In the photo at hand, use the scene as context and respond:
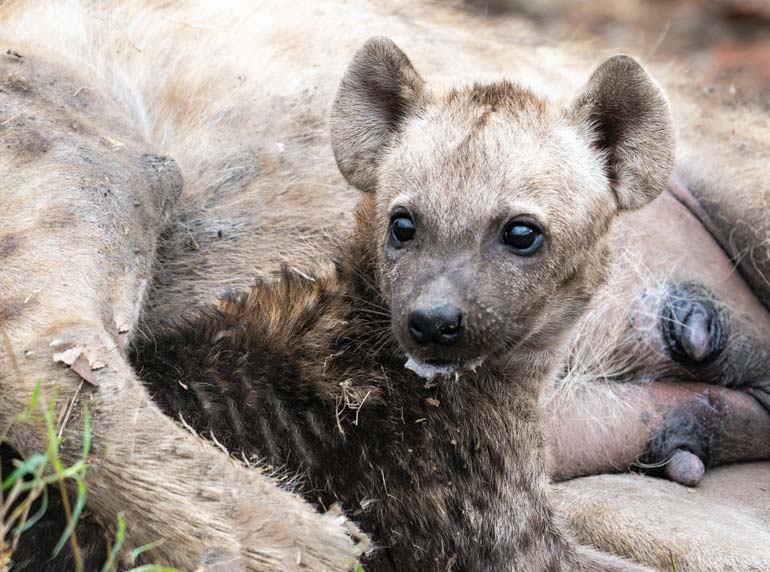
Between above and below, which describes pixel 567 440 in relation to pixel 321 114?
below

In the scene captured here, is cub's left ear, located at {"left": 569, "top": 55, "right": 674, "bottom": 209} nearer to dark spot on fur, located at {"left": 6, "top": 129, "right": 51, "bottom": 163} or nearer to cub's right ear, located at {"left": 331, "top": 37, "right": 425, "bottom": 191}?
cub's right ear, located at {"left": 331, "top": 37, "right": 425, "bottom": 191}

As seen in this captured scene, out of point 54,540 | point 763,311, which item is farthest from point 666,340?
point 54,540

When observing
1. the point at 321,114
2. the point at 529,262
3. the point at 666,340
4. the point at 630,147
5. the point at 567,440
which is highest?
the point at 630,147

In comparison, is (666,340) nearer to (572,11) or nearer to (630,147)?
(630,147)

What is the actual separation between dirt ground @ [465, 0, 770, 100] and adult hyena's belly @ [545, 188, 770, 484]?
164cm

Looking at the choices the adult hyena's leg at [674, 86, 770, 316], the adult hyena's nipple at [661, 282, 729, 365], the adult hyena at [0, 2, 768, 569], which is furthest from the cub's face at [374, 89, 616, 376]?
the adult hyena's leg at [674, 86, 770, 316]

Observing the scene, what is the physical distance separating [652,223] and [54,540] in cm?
296

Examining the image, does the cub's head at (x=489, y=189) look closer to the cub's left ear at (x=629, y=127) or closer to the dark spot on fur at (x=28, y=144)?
the cub's left ear at (x=629, y=127)

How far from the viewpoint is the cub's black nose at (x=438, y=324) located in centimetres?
287

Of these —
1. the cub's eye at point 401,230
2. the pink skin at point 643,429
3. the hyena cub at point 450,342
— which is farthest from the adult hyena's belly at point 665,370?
the cub's eye at point 401,230

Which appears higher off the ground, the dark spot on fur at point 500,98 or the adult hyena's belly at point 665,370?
the dark spot on fur at point 500,98

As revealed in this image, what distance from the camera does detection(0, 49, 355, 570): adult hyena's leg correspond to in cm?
272

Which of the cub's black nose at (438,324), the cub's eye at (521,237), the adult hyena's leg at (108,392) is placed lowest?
the adult hyena's leg at (108,392)

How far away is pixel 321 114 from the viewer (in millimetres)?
4438
